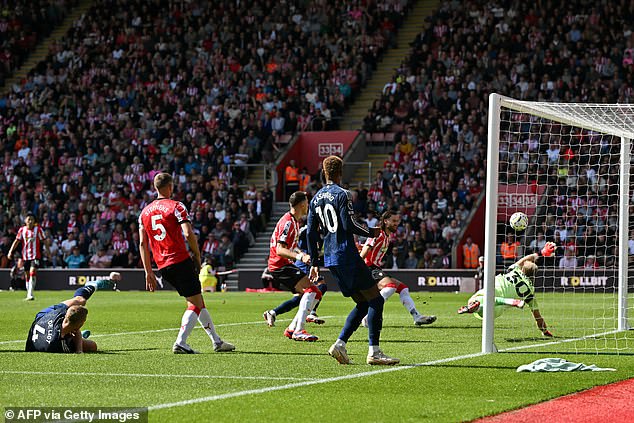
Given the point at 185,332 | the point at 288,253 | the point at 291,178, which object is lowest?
the point at 185,332

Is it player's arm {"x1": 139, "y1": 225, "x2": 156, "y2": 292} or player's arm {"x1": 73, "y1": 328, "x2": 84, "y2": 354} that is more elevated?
player's arm {"x1": 139, "y1": 225, "x2": 156, "y2": 292}

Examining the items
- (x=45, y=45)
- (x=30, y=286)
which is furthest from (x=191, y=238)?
(x=45, y=45)

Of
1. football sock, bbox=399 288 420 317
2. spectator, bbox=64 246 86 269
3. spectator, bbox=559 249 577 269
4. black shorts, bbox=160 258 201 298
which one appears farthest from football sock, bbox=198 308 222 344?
spectator, bbox=64 246 86 269

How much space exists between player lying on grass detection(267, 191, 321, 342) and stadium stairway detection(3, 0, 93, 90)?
35.4 metres

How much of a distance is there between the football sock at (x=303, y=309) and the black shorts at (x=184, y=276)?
234 cm

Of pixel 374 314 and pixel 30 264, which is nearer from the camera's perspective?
pixel 374 314

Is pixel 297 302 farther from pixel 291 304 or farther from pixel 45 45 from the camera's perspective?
pixel 45 45

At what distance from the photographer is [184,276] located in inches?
478

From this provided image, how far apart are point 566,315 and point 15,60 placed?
3517 cm

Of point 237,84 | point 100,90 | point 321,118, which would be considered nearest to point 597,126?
point 321,118

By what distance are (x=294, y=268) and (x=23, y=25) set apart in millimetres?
38152

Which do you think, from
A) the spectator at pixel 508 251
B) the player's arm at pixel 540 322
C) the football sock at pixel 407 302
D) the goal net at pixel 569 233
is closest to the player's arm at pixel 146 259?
the goal net at pixel 569 233

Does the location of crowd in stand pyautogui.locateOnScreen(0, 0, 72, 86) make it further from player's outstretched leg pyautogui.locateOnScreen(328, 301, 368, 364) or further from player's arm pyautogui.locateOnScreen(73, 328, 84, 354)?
player's outstretched leg pyautogui.locateOnScreen(328, 301, 368, 364)

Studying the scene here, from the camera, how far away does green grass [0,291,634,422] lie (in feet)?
26.0
